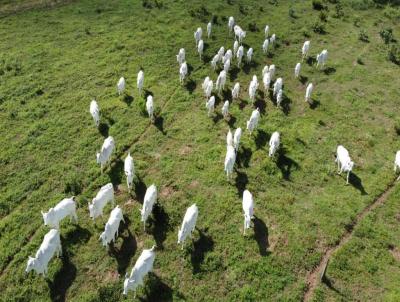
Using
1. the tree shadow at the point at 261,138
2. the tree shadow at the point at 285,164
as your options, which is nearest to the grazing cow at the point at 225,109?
the tree shadow at the point at 261,138

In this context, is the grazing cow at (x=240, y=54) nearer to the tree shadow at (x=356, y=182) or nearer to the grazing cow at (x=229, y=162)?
the grazing cow at (x=229, y=162)

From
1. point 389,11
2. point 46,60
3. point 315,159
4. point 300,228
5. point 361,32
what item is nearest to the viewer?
point 300,228

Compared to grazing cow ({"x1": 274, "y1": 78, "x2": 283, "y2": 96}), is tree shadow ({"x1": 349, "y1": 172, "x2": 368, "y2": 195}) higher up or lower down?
lower down

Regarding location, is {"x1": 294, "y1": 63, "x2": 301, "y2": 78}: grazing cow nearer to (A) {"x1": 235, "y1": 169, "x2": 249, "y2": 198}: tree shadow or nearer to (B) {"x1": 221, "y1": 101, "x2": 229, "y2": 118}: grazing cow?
(B) {"x1": 221, "y1": 101, "x2": 229, "y2": 118}: grazing cow

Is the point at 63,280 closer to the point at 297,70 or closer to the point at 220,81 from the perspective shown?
the point at 220,81

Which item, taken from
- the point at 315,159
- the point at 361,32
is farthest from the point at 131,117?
the point at 361,32

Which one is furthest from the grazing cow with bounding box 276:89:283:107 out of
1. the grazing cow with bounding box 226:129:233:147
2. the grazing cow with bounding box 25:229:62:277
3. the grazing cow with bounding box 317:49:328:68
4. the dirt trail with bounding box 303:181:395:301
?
the grazing cow with bounding box 25:229:62:277

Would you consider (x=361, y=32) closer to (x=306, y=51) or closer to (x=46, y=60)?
(x=306, y=51)
